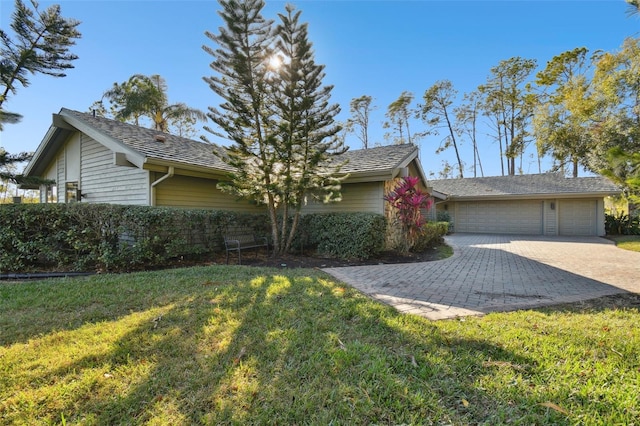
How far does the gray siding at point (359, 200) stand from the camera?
32.7 ft

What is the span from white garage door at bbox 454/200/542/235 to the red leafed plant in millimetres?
14041

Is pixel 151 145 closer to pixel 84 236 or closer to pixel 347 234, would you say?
pixel 84 236

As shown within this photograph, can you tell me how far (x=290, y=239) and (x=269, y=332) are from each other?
18.9ft

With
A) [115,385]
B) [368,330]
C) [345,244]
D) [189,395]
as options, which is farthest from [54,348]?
[345,244]

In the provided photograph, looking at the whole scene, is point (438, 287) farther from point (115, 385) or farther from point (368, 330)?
point (115, 385)

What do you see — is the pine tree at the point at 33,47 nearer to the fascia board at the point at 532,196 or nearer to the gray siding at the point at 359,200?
the gray siding at the point at 359,200

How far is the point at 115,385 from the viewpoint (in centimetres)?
235

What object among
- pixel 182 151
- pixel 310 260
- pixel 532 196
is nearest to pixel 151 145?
pixel 182 151

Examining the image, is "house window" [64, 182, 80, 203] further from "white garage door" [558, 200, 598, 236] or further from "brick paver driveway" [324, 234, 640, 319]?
"white garage door" [558, 200, 598, 236]

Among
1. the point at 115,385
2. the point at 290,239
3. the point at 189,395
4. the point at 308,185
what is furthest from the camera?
the point at 290,239

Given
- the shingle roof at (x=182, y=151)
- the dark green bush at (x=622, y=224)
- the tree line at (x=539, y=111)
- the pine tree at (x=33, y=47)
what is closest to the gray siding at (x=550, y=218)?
the dark green bush at (x=622, y=224)

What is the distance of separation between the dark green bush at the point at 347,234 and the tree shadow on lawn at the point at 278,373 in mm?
4728

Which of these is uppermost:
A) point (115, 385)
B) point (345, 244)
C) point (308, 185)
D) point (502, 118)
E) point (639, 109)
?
point (502, 118)

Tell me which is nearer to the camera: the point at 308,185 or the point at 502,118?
the point at 308,185
